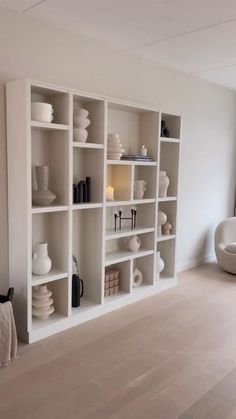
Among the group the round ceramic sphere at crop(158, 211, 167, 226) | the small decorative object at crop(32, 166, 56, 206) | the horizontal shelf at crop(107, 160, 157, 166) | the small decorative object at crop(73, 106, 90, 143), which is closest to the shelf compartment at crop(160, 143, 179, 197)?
the round ceramic sphere at crop(158, 211, 167, 226)

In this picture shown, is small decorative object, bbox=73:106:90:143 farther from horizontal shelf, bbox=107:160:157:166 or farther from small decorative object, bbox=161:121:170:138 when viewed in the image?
small decorative object, bbox=161:121:170:138

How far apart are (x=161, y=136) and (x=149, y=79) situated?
0.67 m

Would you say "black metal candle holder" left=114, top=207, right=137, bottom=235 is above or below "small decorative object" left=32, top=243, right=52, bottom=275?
above

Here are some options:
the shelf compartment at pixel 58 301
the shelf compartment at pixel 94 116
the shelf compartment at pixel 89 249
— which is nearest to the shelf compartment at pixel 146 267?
the shelf compartment at pixel 89 249

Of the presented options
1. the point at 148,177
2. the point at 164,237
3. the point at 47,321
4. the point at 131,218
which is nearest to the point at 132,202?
the point at 131,218

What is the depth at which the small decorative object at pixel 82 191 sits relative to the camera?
3.16 metres

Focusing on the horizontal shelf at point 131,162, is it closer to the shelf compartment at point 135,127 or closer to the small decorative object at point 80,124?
the shelf compartment at point 135,127

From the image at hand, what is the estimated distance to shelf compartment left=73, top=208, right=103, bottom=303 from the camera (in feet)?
11.0

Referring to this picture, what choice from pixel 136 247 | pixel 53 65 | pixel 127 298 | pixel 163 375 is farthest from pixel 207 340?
pixel 53 65

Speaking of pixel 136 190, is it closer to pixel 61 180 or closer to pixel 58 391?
pixel 61 180

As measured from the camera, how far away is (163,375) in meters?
2.42

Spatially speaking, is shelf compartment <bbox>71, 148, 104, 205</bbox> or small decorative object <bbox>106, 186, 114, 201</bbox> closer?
shelf compartment <bbox>71, 148, 104, 205</bbox>

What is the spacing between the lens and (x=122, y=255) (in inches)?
144

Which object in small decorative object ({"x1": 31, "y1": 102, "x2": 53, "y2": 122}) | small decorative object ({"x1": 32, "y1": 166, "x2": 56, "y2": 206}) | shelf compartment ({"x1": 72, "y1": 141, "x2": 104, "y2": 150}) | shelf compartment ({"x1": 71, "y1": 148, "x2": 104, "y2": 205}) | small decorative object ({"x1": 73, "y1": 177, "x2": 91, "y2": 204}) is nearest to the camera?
small decorative object ({"x1": 31, "y1": 102, "x2": 53, "y2": 122})
